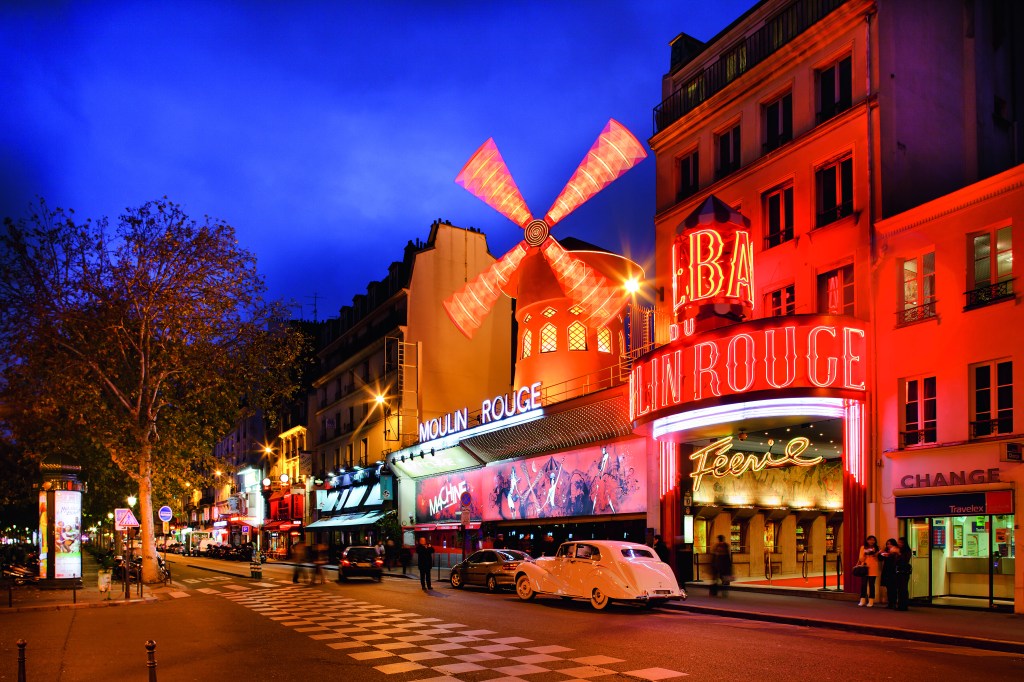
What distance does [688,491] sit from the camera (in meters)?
26.5

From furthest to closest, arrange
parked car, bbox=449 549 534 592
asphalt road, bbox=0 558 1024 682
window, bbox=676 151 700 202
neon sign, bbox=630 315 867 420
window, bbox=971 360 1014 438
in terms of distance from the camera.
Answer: window, bbox=676 151 700 202 < parked car, bbox=449 549 534 592 < neon sign, bbox=630 315 867 420 < window, bbox=971 360 1014 438 < asphalt road, bbox=0 558 1024 682

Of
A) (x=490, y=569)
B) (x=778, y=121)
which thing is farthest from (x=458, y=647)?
(x=778, y=121)

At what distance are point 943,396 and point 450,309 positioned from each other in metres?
20.2

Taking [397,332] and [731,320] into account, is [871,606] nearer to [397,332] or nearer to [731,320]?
[731,320]

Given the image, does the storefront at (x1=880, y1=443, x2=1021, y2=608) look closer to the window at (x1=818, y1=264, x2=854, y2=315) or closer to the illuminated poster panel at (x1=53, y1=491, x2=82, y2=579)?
the window at (x1=818, y1=264, x2=854, y2=315)

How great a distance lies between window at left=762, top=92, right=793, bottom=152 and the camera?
960 inches

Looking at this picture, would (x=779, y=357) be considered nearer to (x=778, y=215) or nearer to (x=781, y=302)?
(x=781, y=302)

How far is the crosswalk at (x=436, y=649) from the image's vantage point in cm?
1083

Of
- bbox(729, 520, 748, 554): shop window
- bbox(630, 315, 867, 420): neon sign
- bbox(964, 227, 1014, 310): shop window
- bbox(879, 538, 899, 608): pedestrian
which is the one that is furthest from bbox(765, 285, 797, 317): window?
bbox(729, 520, 748, 554): shop window

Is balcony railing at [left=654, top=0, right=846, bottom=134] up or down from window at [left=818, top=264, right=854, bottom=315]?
up

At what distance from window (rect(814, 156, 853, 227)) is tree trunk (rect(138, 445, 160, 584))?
21664 mm

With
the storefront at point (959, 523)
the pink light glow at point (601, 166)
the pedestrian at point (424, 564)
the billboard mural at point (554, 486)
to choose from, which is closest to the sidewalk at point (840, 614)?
the storefront at point (959, 523)

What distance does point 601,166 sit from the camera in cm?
3155

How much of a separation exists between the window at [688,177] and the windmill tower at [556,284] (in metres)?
2.43
